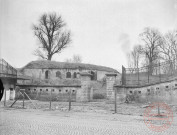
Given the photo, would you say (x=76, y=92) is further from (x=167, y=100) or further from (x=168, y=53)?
(x=168, y=53)

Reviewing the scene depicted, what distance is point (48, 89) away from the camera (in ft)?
59.5

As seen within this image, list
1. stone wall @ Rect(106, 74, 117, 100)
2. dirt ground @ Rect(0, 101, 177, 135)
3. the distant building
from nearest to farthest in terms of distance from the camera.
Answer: dirt ground @ Rect(0, 101, 177, 135)
stone wall @ Rect(106, 74, 117, 100)
the distant building

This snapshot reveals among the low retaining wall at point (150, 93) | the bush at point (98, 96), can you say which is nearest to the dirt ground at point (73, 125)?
the low retaining wall at point (150, 93)

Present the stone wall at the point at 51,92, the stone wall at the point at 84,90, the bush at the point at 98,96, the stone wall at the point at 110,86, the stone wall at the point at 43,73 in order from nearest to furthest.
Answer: the stone wall at the point at 110,86
the stone wall at the point at 84,90
the stone wall at the point at 51,92
the bush at the point at 98,96
the stone wall at the point at 43,73

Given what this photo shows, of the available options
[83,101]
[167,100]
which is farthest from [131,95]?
[83,101]

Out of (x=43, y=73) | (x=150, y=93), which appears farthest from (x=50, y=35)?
(x=150, y=93)

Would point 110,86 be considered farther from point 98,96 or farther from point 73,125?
point 73,125

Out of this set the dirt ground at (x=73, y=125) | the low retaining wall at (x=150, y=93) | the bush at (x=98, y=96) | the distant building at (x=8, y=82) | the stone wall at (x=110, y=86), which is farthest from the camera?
the bush at (x=98, y=96)

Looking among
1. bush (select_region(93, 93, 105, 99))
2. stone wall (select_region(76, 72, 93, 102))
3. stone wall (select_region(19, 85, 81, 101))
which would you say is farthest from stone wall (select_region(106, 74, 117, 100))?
bush (select_region(93, 93, 105, 99))

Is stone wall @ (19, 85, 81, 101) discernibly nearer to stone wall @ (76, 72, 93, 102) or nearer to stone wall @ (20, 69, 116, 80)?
stone wall @ (76, 72, 93, 102)

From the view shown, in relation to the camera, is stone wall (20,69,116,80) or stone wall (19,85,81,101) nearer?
stone wall (19,85,81,101)

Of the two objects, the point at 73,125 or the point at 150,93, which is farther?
the point at 150,93

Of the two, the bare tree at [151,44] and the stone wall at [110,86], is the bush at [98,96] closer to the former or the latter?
the stone wall at [110,86]

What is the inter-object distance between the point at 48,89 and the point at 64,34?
24767mm
